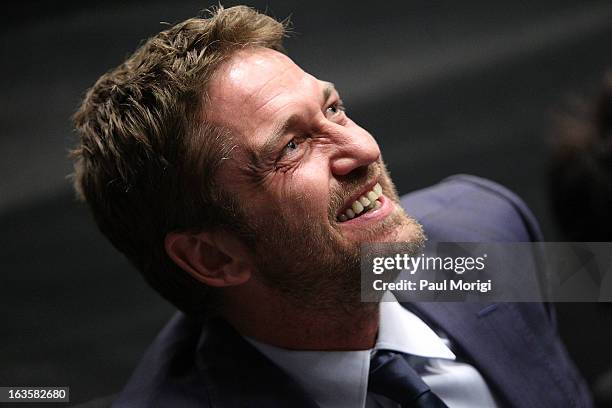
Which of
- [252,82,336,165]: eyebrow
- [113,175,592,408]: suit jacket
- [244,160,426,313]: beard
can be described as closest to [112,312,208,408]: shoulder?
[113,175,592,408]: suit jacket

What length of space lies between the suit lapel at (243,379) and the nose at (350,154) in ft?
0.68

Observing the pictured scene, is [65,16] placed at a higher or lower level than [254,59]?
higher

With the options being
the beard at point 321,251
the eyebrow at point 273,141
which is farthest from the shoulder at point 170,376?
the eyebrow at point 273,141

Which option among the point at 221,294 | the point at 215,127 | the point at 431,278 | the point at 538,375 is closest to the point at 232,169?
the point at 215,127

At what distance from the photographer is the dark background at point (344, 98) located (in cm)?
111

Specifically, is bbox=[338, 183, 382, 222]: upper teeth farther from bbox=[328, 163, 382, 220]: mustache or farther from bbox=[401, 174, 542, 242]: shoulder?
bbox=[401, 174, 542, 242]: shoulder

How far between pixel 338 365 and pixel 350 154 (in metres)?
0.21

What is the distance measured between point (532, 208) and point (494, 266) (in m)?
0.39

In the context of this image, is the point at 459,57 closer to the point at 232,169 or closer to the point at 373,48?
the point at 373,48

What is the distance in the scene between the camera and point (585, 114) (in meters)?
1.13

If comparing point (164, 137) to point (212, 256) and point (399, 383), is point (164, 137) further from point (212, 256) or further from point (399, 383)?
point (399, 383)

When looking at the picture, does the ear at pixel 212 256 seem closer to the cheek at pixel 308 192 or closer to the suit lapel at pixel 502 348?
the cheek at pixel 308 192

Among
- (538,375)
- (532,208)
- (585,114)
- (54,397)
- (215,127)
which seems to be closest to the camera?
(215,127)

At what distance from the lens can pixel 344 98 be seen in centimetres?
124
